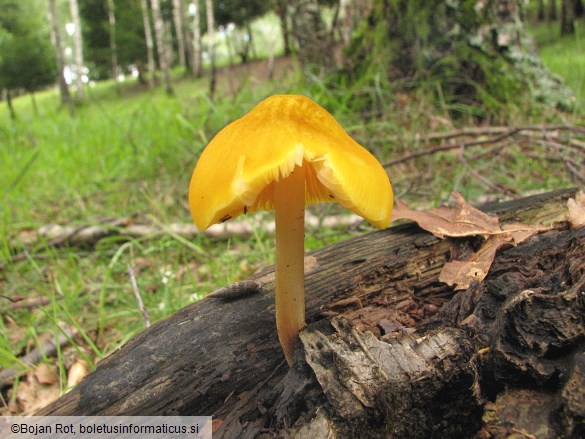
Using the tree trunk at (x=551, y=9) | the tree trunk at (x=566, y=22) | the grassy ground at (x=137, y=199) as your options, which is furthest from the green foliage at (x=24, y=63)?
the tree trunk at (x=566, y=22)

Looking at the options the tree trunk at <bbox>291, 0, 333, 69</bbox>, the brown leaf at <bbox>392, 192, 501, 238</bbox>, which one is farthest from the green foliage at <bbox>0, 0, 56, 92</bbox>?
the brown leaf at <bbox>392, 192, 501, 238</bbox>

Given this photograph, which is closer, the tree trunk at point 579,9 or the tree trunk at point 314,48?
the tree trunk at point 314,48

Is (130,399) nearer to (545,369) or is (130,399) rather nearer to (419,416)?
(419,416)

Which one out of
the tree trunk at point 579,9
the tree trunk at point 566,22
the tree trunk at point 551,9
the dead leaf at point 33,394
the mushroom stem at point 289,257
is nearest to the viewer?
the mushroom stem at point 289,257

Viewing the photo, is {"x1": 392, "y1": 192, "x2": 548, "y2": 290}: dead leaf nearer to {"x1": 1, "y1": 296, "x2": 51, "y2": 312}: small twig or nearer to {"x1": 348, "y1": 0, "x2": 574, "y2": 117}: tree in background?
{"x1": 1, "y1": 296, "x2": 51, "y2": 312}: small twig

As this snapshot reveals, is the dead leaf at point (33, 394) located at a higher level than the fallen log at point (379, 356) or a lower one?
lower

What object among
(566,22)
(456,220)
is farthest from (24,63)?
(566,22)

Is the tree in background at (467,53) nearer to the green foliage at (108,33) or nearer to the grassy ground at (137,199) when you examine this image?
the grassy ground at (137,199)
